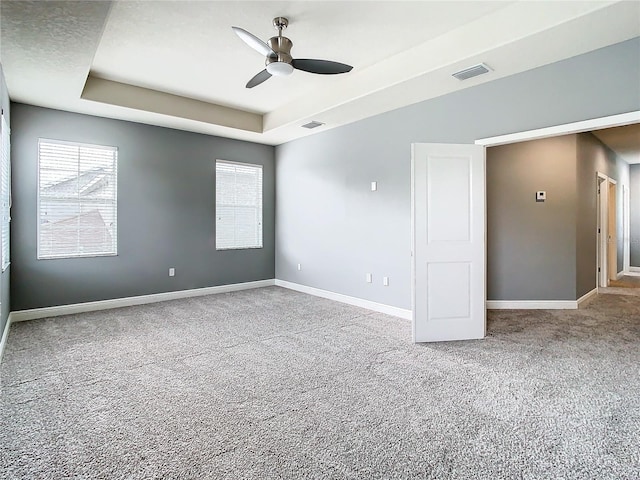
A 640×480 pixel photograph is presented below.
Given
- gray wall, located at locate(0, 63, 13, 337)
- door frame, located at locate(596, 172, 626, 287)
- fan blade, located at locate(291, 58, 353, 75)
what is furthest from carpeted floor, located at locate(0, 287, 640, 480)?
Result: door frame, located at locate(596, 172, 626, 287)

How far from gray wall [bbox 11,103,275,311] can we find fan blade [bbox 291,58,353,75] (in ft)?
11.0

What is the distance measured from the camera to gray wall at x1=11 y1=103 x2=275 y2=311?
4.62 m

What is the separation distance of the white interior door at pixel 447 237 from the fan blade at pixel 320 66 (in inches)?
45.3

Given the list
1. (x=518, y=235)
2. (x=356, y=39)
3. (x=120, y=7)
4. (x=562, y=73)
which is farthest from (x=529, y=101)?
(x=120, y=7)

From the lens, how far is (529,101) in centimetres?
357

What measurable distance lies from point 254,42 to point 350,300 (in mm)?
3806

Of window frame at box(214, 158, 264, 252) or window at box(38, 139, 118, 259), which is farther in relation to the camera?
window frame at box(214, 158, 264, 252)

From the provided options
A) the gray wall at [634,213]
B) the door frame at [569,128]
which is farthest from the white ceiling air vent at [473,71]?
the gray wall at [634,213]

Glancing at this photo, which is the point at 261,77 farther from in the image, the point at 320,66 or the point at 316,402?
the point at 316,402

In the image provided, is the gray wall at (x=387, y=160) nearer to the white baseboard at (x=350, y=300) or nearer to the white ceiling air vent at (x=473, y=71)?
the white baseboard at (x=350, y=300)

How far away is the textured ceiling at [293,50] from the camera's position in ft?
9.08

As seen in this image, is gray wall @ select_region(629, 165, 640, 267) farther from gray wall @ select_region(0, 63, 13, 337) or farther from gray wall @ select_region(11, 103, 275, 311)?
gray wall @ select_region(0, 63, 13, 337)

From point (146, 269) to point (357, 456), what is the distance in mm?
4726

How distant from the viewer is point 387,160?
5.02 m
